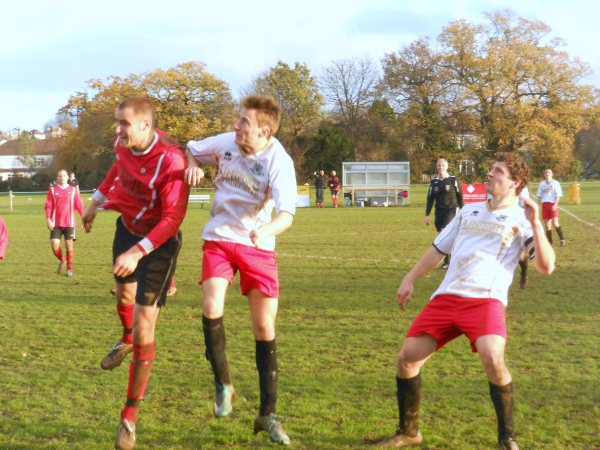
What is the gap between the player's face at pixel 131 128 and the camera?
4836 mm

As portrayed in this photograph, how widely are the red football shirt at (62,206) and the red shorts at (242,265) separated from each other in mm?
9934

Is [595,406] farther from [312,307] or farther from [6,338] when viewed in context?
[6,338]

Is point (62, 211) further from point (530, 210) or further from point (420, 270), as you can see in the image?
point (530, 210)

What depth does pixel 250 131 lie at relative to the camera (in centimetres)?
491

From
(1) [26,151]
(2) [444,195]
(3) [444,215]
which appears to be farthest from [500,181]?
(1) [26,151]

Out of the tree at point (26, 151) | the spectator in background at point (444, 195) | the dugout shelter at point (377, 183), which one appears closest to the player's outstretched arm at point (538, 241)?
the spectator in background at point (444, 195)

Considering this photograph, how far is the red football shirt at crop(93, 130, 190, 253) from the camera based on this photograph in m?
4.92

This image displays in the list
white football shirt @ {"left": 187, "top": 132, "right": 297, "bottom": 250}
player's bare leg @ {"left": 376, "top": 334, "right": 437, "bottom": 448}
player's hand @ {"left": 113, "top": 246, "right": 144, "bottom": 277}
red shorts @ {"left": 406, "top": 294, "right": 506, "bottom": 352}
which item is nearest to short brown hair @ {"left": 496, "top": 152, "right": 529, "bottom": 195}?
red shorts @ {"left": 406, "top": 294, "right": 506, "bottom": 352}

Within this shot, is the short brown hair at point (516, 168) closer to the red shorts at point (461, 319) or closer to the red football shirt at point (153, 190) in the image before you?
the red shorts at point (461, 319)

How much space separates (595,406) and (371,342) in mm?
2697

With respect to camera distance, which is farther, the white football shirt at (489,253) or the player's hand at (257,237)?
the white football shirt at (489,253)

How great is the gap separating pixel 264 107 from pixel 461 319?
1886mm

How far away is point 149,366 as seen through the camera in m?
4.98

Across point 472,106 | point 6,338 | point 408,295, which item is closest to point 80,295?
point 6,338
